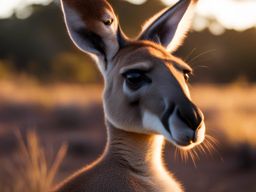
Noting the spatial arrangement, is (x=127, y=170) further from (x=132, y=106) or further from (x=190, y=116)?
(x=190, y=116)

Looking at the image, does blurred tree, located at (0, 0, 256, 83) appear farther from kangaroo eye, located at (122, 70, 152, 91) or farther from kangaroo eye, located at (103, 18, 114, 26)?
kangaroo eye, located at (122, 70, 152, 91)

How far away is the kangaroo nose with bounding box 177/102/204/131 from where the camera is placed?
141 inches

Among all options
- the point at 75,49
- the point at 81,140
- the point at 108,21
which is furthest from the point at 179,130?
the point at 75,49

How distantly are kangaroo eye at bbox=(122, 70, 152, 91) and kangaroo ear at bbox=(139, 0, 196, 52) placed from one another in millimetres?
697

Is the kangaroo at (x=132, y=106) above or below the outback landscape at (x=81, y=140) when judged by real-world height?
above

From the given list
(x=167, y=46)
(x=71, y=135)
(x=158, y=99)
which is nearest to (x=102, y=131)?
(x=71, y=135)

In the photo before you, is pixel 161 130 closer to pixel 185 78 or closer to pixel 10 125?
pixel 185 78

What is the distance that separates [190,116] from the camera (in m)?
3.60

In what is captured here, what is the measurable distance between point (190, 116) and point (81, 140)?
9.40m

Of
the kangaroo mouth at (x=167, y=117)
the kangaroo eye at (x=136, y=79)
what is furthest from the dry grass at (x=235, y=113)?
the kangaroo mouth at (x=167, y=117)

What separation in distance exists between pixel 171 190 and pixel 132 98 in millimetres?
653

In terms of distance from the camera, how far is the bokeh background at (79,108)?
390 inches

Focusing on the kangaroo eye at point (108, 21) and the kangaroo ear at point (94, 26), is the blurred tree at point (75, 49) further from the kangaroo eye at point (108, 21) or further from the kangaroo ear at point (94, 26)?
the kangaroo eye at point (108, 21)

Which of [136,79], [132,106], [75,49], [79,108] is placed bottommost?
[75,49]
